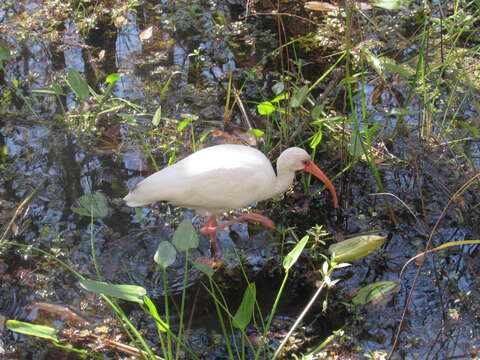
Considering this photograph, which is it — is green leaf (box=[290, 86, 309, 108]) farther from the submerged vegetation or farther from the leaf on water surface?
the leaf on water surface

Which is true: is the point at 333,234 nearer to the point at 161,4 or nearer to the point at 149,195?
the point at 149,195

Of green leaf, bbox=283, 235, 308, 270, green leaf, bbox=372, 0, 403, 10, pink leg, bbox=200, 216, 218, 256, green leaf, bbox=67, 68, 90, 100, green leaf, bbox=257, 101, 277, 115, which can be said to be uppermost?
green leaf, bbox=372, 0, 403, 10

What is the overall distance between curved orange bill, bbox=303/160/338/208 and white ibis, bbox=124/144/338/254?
2.8 inches

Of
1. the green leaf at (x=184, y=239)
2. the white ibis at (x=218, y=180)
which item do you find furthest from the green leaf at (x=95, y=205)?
the green leaf at (x=184, y=239)

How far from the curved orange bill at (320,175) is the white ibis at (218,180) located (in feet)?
0.23

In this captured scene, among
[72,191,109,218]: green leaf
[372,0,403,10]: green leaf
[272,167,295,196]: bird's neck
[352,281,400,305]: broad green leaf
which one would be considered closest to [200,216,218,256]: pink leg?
[272,167,295,196]: bird's neck

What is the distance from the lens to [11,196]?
335 centimetres

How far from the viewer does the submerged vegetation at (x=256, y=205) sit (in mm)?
2504

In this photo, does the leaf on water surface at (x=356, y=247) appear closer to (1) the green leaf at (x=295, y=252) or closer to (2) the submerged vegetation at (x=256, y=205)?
(2) the submerged vegetation at (x=256, y=205)

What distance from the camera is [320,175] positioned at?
3.11 meters

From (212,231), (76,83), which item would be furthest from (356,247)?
(76,83)

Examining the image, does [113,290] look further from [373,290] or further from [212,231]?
[212,231]

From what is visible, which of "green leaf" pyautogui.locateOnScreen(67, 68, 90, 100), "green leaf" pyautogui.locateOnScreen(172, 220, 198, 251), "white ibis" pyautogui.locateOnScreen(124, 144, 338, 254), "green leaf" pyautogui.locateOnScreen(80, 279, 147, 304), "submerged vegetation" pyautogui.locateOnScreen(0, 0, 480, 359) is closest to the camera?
"green leaf" pyautogui.locateOnScreen(80, 279, 147, 304)

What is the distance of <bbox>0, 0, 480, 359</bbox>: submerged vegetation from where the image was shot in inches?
98.6
